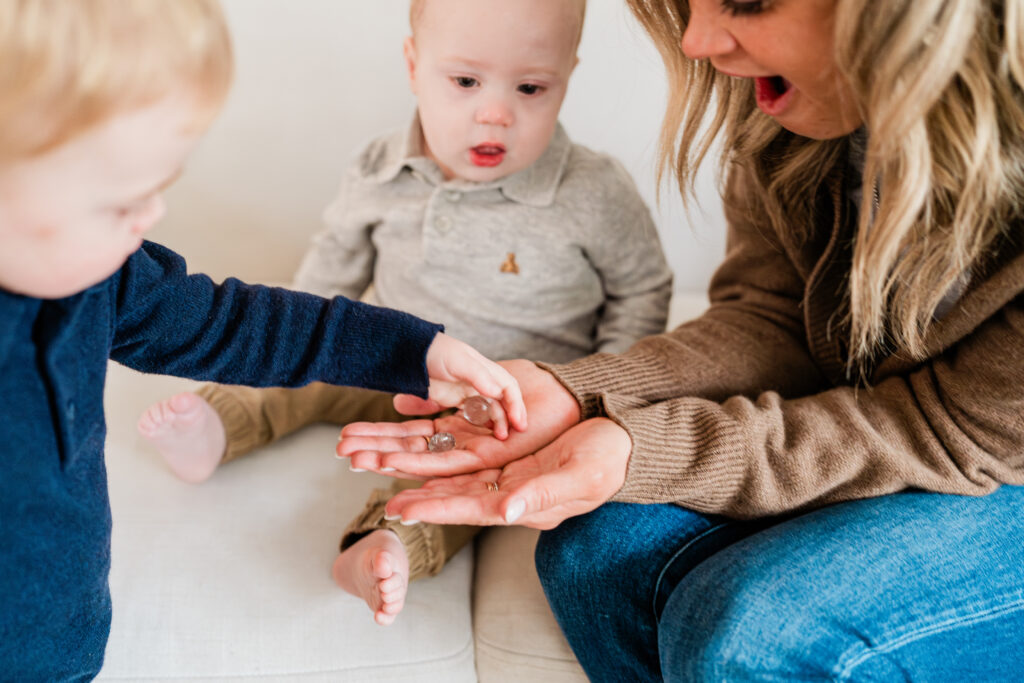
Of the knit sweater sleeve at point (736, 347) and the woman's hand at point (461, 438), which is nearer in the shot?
the woman's hand at point (461, 438)

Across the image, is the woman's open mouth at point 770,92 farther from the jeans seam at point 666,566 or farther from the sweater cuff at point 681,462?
the jeans seam at point 666,566

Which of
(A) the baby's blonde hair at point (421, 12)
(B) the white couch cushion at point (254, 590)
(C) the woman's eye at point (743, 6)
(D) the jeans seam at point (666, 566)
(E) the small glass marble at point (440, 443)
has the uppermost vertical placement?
(C) the woman's eye at point (743, 6)

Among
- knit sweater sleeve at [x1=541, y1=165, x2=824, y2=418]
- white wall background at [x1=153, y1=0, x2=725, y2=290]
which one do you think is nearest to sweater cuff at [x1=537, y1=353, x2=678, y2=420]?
knit sweater sleeve at [x1=541, y1=165, x2=824, y2=418]

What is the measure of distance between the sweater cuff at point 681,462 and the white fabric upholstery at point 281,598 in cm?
21

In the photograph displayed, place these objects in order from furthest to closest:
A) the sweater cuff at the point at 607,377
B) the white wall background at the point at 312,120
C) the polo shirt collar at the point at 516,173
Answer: the white wall background at the point at 312,120 → the polo shirt collar at the point at 516,173 → the sweater cuff at the point at 607,377

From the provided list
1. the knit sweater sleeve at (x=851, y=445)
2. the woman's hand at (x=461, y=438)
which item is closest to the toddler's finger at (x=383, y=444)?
the woman's hand at (x=461, y=438)

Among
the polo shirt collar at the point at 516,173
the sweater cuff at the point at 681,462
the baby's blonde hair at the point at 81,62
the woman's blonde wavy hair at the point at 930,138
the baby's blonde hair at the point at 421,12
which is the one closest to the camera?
the baby's blonde hair at the point at 81,62

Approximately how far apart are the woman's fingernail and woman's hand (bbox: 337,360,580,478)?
153mm

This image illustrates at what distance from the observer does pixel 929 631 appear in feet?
2.42

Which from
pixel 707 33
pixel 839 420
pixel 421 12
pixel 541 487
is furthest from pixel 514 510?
pixel 421 12

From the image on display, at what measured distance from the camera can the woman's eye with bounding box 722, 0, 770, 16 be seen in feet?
2.44

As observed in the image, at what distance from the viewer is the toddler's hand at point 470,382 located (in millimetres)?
855

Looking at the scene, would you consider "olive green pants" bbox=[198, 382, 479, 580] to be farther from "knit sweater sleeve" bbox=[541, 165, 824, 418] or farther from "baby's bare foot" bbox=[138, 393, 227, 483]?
"knit sweater sleeve" bbox=[541, 165, 824, 418]

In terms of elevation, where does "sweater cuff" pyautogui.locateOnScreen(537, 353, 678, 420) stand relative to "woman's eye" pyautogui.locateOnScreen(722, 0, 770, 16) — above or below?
below
